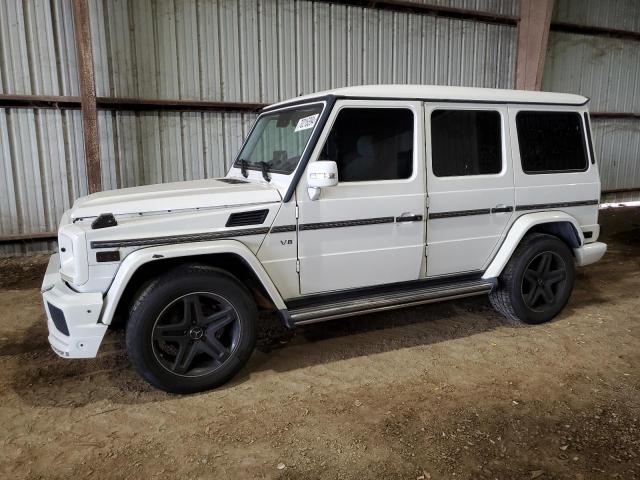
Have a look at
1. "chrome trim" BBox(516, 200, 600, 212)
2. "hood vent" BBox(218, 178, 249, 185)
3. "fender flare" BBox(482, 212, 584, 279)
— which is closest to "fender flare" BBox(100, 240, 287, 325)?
"hood vent" BBox(218, 178, 249, 185)

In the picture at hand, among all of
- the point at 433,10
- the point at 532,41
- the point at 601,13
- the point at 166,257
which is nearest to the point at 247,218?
the point at 166,257

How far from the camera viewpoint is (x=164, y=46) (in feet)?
24.1

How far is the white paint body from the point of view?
3012mm

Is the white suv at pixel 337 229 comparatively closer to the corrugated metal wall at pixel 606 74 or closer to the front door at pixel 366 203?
the front door at pixel 366 203

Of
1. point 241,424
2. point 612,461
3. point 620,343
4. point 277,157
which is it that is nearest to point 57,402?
point 241,424

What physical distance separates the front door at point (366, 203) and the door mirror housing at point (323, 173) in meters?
0.22

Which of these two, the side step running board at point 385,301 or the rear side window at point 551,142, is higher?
the rear side window at point 551,142

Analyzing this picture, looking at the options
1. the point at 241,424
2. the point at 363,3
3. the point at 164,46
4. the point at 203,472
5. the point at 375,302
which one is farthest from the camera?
the point at 363,3

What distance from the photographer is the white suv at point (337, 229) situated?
3.09m

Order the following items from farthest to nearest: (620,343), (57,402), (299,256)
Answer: (620,343), (299,256), (57,402)

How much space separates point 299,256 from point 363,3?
6.57 metres

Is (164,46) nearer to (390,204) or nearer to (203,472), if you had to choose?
(390,204)

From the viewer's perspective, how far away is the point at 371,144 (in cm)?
359

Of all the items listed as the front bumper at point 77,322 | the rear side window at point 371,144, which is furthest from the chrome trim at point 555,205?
the front bumper at point 77,322
